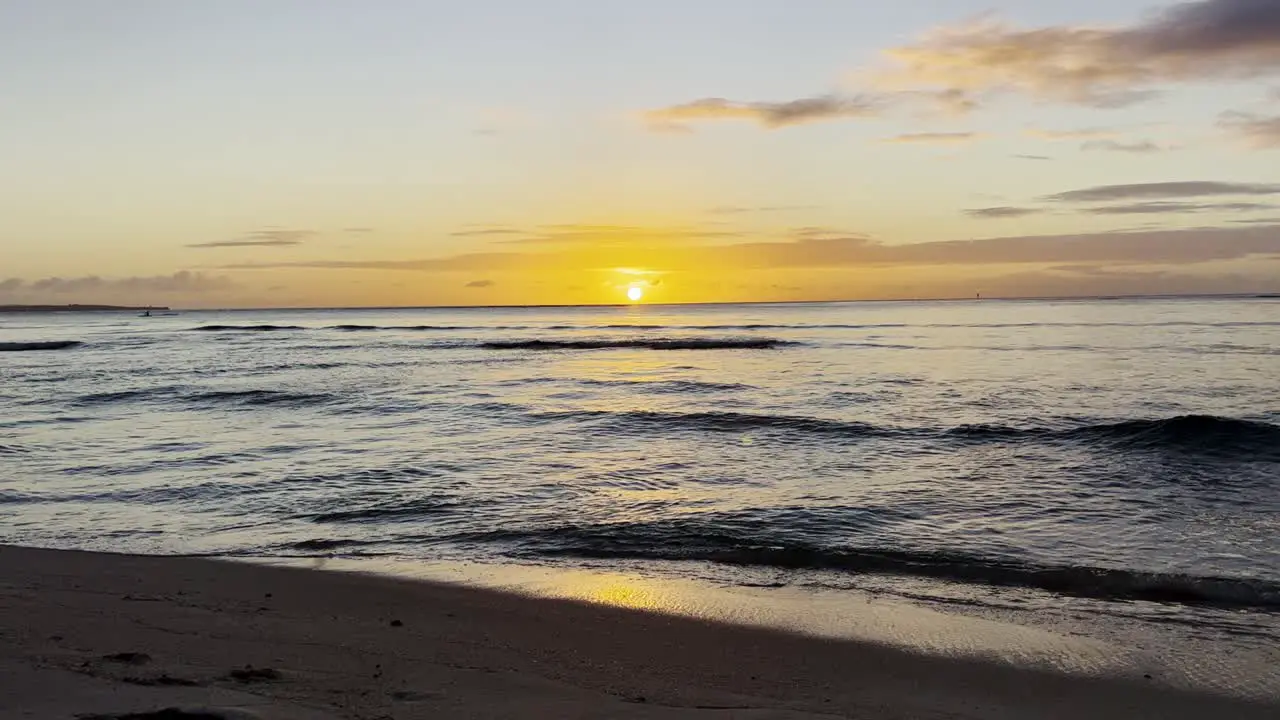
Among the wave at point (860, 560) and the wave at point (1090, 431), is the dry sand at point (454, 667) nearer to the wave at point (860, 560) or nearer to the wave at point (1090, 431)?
the wave at point (860, 560)

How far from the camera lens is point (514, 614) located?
23.0 ft

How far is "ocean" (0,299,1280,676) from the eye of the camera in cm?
889

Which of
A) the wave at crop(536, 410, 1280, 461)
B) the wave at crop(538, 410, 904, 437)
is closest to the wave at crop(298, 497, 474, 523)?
the wave at crop(536, 410, 1280, 461)

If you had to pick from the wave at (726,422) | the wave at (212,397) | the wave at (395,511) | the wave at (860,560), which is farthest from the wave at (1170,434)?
the wave at (212,397)

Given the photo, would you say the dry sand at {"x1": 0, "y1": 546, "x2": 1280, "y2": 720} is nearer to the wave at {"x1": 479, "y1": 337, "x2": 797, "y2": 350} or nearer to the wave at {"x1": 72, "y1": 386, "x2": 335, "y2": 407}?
the wave at {"x1": 72, "y1": 386, "x2": 335, "y2": 407}

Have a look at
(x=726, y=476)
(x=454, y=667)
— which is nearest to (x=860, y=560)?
(x=726, y=476)

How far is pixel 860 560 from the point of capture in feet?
29.9

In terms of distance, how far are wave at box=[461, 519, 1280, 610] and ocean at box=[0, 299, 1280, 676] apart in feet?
0.14

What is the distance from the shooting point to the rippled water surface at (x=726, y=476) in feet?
30.2

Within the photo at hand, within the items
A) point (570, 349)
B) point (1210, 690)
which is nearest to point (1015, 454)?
point (1210, 690)

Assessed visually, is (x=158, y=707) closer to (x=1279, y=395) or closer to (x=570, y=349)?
(x=1279, y=395)

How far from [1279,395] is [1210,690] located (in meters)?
22.3

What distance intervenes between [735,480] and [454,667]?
8359mm

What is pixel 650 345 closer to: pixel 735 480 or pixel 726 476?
pixel 726 476
